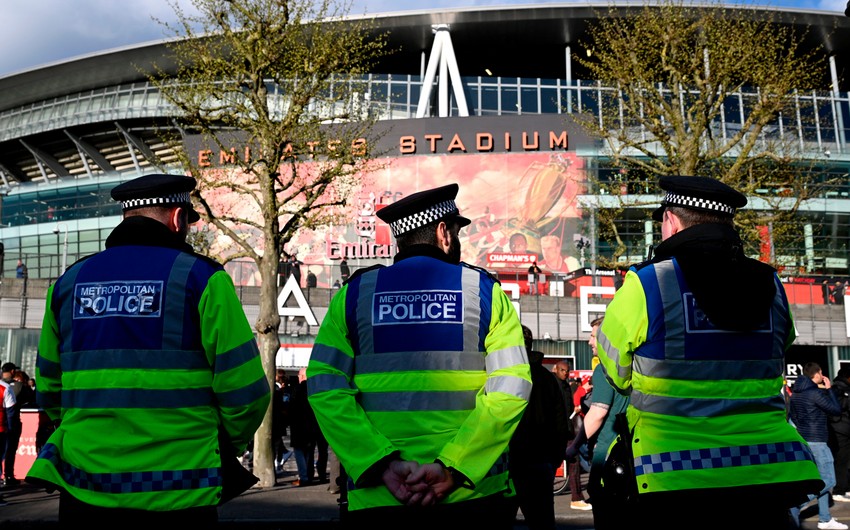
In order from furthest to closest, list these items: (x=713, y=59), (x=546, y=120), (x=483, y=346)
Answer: (x=546, y=120) < (x=713, y=59) < (x=483, y=346)

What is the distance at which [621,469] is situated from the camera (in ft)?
11.1

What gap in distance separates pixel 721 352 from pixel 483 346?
0.92m

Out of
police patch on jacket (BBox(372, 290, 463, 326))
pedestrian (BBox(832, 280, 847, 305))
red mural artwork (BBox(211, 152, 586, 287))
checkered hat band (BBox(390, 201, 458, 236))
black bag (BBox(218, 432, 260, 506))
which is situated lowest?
black bag (BBox(218, 432, 260, 506))

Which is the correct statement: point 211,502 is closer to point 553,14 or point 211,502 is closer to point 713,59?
point 713,59

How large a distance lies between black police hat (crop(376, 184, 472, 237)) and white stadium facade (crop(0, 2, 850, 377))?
797 inches

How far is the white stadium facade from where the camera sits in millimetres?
32688

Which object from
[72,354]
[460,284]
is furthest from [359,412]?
[72,354]

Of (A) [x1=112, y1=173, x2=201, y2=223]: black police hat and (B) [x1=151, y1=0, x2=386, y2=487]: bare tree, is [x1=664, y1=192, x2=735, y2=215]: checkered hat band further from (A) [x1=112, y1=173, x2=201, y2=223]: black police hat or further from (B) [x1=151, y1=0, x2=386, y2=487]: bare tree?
(B) [x1=151, y1=0, x2=386, y2=487]: bare tree

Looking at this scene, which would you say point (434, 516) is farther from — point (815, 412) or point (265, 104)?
point (265, 104)

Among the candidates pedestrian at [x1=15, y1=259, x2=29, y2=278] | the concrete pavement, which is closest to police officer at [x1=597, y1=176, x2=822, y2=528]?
the concrete pavement

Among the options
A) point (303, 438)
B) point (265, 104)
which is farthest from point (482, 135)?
point (303, 438)

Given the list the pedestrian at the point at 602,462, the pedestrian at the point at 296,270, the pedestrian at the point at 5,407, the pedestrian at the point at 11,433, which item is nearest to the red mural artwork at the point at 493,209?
the pedestrian at the point at 296,270

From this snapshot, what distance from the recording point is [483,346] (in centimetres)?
337

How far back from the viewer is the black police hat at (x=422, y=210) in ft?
11.5
